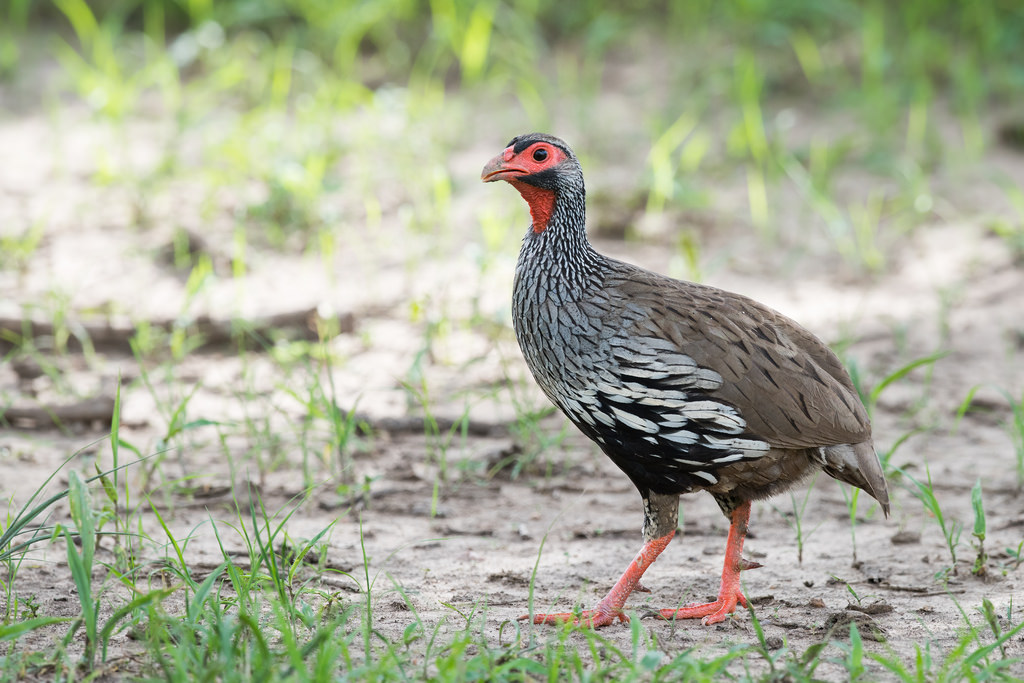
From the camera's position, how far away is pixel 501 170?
Result: 140 inches

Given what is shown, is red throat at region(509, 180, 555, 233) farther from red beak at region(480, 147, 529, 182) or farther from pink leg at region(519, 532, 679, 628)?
pink leg at region(519, 532, 679, 628)

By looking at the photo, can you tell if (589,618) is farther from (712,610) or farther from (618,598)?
(712,610)

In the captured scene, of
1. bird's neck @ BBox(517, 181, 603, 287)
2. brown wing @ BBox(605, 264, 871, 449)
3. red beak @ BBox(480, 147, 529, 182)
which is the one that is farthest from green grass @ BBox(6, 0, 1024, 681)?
red beak @ BBox(480, 147, 529, 182)

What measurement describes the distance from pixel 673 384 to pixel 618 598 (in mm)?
709

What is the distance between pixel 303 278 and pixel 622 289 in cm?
313

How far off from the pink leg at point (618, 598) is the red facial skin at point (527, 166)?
1.12 m

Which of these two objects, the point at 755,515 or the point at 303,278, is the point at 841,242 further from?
the point at 303,278

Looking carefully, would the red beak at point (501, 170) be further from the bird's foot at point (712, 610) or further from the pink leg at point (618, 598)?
the bird's foot at point (712, 610)

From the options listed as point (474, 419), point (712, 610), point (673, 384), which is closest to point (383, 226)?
point (474, 419)

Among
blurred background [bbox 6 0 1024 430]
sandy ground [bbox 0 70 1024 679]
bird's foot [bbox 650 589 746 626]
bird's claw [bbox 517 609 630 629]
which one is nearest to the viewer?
bird's claw [bbox 517 609 630 629]

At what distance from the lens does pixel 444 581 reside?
357 centimetres

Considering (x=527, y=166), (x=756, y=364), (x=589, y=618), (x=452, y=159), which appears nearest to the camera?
(x=589, y=618)

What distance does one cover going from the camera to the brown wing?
3.28 meters

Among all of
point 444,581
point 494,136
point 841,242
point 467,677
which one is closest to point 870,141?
point 841,242
